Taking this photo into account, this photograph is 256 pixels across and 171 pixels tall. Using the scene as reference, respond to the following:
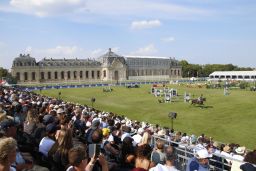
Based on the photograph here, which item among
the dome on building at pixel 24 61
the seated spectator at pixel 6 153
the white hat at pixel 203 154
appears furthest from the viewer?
the dome on building at pixel 24 61

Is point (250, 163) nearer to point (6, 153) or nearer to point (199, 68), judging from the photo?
point (6, 153)

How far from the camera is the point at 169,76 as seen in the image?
153250mm

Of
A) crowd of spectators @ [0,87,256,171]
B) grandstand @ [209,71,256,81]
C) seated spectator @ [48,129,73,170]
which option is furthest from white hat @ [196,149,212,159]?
grandstand @ [209,71,256,81]

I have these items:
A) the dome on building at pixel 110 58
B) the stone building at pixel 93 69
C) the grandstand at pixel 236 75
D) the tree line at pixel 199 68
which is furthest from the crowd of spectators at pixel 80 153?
the tree line at pixel 199 68

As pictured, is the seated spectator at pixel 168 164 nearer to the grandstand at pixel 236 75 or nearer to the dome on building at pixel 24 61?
the grandstand at pixel 236 75

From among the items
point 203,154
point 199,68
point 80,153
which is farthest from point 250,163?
point 199,68

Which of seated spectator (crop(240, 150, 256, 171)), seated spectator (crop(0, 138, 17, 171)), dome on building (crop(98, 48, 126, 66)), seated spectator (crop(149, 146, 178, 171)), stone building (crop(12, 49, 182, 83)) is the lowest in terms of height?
seated spectator (crop(240, 150, 256, 171))

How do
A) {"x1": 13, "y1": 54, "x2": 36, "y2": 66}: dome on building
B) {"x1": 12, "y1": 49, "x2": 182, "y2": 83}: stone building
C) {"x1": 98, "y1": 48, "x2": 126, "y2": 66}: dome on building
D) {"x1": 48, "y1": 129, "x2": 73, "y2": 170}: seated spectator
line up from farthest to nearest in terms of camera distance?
{"x1": 98, "y1": 48, "x2": 126, "y2": 66}: dome on building → {"x1": 12, "y1": 49, "x2": 182, "y2": 83}: stone building → {"x1": 13, "y1": 54, "x2": 36, "y2": 66}: dome on building → {"x1": 48, "y1": 129, "x2": 73, "y2": 170}: seated spectator

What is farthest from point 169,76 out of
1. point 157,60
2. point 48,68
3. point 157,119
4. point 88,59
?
point 157,119

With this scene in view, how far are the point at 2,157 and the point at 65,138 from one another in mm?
2175

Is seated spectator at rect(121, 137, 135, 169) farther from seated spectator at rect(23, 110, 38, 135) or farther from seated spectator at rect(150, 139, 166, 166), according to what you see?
seated spectator at rect(23, 110, 38, 135)

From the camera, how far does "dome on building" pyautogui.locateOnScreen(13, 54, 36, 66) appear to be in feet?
406

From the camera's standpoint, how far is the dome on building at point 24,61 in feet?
406

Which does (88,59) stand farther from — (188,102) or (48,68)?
(188,102)
